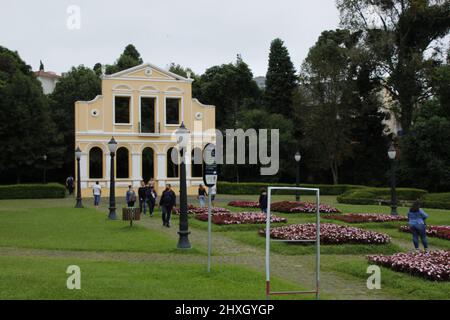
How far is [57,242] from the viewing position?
1761cm

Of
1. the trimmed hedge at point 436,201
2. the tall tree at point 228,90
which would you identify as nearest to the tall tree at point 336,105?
the tall tree at point 228,90

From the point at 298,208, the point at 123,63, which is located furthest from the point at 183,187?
the point at 123,63

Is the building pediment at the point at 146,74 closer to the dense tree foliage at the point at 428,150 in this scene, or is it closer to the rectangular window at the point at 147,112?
the rectangular window at the point at 147,112

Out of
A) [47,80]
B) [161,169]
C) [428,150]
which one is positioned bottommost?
[161,169]

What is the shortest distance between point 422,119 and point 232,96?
2278 centimetres

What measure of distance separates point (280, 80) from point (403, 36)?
1357cm

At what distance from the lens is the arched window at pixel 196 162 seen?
164 ft

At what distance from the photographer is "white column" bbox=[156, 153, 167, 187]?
48.7 metres

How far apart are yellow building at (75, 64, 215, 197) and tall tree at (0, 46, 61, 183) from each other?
591 centimetres

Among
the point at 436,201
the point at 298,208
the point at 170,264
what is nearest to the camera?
the point at 170,264

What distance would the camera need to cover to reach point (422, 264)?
40.1ft

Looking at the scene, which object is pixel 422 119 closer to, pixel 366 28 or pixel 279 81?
pixel 366 28

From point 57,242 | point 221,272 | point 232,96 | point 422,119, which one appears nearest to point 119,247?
point 57,242

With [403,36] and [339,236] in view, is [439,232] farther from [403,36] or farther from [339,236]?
[403,36]
